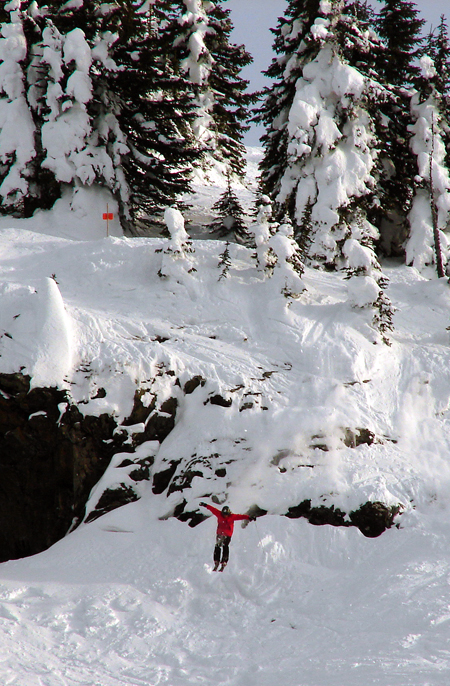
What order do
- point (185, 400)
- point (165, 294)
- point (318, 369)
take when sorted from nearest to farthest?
point (185, 400) < point (318, 369) < point (165, 294)

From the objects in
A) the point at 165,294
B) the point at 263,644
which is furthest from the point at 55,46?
the point at 263,644

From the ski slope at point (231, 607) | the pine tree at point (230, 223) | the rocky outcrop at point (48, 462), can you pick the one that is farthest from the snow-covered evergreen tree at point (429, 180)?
the rocky outcrop at point (48, 462)

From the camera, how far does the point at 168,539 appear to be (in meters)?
8.88

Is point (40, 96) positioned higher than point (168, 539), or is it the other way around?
point (40, 96)

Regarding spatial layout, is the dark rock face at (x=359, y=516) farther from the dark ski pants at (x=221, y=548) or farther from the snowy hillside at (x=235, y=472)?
the dark ski pants at (x=221, y=548)

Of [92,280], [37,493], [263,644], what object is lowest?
[37,493]

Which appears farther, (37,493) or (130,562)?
(37,493)

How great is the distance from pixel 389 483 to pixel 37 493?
663 centimetres

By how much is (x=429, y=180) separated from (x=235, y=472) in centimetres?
1285

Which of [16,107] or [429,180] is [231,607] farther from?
[16,107]

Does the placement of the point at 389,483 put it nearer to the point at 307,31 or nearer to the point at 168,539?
the point at 168,539

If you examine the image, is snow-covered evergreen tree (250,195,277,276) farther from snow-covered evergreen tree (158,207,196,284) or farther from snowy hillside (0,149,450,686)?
snow-covered evergreen tree (158,207,196,284)

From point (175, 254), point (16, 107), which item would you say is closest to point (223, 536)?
point (175, 254)

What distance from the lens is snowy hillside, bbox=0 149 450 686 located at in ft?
22.0
